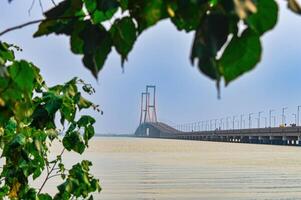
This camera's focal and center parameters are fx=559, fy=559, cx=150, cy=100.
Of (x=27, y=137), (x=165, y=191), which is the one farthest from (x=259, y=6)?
(x=165, y=191)

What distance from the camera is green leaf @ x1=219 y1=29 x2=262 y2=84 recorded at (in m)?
0.89

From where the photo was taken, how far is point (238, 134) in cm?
12962

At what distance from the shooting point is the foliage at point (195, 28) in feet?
2.78

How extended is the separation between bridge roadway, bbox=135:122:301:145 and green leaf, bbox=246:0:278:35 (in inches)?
3750

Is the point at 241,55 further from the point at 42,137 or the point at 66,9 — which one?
the point at 42,137

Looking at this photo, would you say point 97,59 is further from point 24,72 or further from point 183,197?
point 183,197

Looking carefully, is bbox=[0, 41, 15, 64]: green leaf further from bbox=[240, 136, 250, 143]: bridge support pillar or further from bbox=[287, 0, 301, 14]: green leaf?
bbox=[240, 136, 250, 143]: bridge support pillar

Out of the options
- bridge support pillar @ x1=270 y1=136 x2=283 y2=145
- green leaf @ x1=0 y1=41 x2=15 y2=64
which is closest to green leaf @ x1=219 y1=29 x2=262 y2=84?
green leaf @ x1=0 y1=41 x2=15 y2=64

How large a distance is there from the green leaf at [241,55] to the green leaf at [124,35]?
0.27 m

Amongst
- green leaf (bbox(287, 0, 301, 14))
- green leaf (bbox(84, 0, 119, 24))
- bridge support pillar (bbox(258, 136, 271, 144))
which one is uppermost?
green leaf (bbox(84, 0, 119, 24))

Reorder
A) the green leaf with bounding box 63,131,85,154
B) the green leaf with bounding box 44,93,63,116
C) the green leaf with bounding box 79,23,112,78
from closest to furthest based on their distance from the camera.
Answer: the green leaf with bounding box 79,23,112,78, the green leaf with bounding box 44,93,63,116, the green leaf with bounding box 63,131,85,154

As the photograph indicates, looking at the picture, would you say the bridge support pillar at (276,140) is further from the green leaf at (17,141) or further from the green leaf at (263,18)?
the green leaf at (263,18)

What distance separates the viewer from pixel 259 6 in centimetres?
89

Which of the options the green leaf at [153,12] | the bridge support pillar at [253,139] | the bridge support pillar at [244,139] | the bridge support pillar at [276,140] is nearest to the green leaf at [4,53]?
the green leaf at [153,12]
